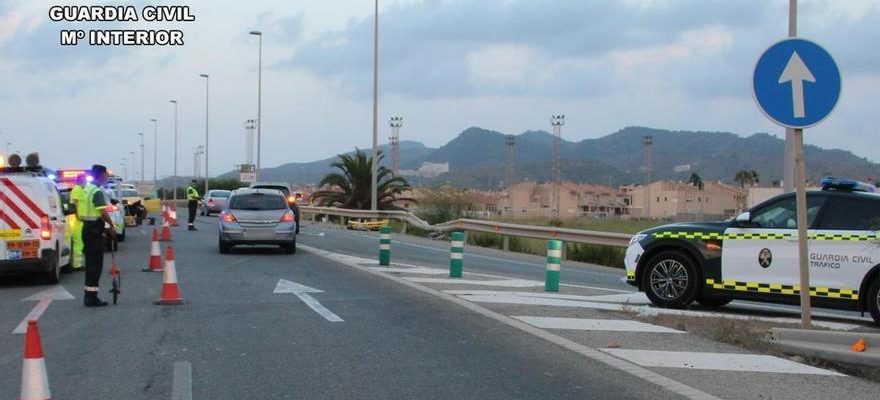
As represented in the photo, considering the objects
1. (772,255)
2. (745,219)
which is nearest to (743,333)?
(772,255)

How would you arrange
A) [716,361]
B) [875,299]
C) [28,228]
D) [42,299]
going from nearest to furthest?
1. [716,361]
2. [875,299]
3. [42,299]
4. [28,228]

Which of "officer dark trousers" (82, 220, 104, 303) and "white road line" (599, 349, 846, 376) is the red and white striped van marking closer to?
"officer dark trousers" (82, 220, 104, 303)

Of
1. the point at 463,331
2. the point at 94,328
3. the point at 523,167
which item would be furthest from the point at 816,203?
the point at 523,167

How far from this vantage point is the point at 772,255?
10.9 m

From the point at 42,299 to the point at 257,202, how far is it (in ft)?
28.7

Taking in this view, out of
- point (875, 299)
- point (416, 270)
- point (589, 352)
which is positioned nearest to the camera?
point (589, 352)

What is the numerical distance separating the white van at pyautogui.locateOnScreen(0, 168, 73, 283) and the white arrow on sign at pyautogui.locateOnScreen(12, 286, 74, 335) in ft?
1.91

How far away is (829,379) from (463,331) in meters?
3.80

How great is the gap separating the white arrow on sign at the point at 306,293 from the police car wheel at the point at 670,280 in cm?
A: 417

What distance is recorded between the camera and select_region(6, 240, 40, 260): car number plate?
46.8ft

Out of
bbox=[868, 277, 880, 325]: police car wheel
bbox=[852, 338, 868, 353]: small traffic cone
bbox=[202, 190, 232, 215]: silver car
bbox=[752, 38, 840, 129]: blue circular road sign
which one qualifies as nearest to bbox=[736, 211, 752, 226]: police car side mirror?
bbox=[868, 277, 880, 325]: police car wheel

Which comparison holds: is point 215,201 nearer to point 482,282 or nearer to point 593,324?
point 482,282

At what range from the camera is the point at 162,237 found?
26.3 metres

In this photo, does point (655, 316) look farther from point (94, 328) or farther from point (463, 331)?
point (94, 328)
